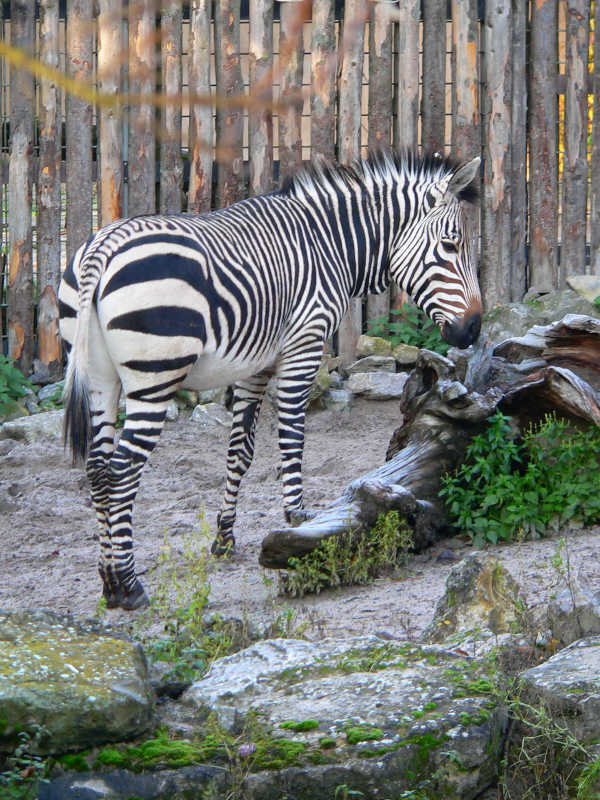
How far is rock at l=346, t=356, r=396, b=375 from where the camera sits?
8.56 metres

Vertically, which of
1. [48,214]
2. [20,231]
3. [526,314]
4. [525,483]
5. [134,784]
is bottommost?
[134,784]

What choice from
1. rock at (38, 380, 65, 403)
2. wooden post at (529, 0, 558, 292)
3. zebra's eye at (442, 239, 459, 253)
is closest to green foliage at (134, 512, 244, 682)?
zebra's eye at (442, 239, 459, 253)

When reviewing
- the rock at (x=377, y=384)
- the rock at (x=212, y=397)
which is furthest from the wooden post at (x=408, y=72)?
the rock at (x=212, y=397)

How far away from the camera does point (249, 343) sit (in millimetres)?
5332

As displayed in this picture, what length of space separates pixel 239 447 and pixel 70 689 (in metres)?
3.17

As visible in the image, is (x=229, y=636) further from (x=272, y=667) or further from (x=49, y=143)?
(x=49, y=143)

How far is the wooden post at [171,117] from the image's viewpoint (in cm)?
838

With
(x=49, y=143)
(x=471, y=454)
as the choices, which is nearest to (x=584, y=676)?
(x=471, y=454)

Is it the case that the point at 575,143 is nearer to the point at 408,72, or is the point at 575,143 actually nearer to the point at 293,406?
the point at 408,72

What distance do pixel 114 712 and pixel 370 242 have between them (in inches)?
154

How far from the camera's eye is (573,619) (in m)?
3.53

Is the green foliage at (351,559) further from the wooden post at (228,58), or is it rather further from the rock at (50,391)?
the wooden post at (228,58)

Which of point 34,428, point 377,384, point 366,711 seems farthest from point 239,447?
point 366,711

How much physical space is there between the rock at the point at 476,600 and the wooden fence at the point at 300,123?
498 centimetres
